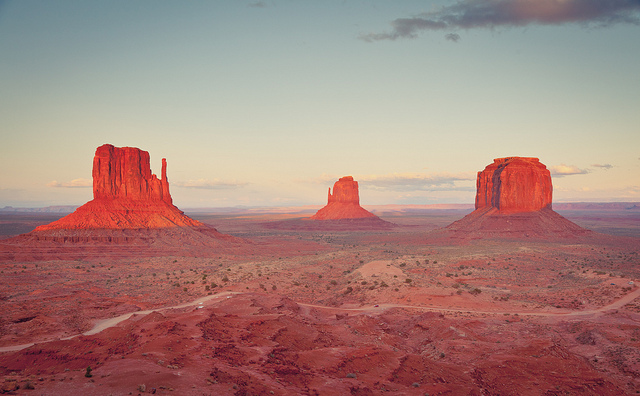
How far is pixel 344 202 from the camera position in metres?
180

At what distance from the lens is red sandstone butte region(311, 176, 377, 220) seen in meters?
174

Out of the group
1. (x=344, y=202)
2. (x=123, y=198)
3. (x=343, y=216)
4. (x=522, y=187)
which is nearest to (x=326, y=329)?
(x=123, y=198)

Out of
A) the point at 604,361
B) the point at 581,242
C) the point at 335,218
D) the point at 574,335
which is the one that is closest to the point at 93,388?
the point at 604,361

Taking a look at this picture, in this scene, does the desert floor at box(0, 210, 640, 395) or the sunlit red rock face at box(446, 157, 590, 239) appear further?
the sunlit red rock face at box(446, 157, 590, 239)

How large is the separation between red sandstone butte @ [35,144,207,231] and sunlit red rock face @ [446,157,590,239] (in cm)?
7238

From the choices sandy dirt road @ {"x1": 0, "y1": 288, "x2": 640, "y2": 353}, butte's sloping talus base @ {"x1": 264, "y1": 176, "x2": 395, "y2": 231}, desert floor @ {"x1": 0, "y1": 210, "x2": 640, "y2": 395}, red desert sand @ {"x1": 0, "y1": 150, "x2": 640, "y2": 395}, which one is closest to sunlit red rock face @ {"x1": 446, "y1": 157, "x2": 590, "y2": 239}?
red desert sand @ {"x1": 0, "y1": 150, "x2": 640, "y2": 395}

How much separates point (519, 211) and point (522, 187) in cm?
638

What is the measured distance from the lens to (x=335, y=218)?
172125mm

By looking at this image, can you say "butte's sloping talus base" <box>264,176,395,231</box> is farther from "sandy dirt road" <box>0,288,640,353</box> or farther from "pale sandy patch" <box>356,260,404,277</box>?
"sandy dirt road" <box>0,288,640,353</box>

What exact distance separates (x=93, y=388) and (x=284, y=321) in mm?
12880

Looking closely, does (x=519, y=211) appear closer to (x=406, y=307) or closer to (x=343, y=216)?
(x=343, y=216)

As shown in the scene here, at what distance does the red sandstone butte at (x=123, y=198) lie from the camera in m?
77.2

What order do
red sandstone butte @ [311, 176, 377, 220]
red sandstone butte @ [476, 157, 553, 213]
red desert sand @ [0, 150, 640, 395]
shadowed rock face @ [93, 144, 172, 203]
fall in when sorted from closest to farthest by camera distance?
red desert sand @ [0, 150, 640, 395] → shadowed rock face @ [93, 144, 172, 203] → red sandstone butte @ [476, 157, 553, 213] → red sandstone butte @ [311, 176, 377, 220]

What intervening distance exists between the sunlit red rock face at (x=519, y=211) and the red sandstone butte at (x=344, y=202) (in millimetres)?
65830
